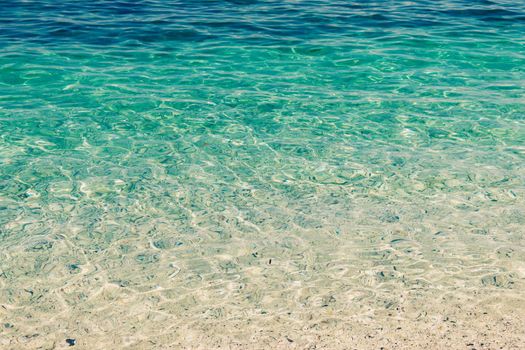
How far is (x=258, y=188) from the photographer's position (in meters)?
7.32

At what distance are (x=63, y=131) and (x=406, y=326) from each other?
5763 millimetres

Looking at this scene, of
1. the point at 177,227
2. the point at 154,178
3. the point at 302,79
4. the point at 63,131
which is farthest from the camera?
the point at 302,79

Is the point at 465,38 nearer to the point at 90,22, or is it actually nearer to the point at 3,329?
the point at 90,22

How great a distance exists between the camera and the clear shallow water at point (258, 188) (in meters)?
5.21

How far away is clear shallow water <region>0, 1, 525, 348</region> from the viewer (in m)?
5.21

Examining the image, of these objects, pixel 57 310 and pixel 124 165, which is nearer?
pixel 57 310

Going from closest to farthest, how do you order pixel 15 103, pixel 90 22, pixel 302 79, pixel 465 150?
pixel 465 150 < pixel 15 103 < pixel 302 79 < pixel 90 22

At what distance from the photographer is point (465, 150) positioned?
837 cm

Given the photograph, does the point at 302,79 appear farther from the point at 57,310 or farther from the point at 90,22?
the point at 57,310

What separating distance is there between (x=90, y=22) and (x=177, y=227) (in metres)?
9.54

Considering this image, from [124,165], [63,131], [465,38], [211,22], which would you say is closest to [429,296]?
[124,165]

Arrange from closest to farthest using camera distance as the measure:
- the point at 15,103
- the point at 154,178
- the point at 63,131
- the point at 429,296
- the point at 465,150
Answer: the point at 429,296 → the point at 154,178 → the point at 465,150 → the point at 63,131 → the point at 15,103

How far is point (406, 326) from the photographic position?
5027 mm

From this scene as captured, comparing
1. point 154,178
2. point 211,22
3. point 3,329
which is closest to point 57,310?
point 3,329
